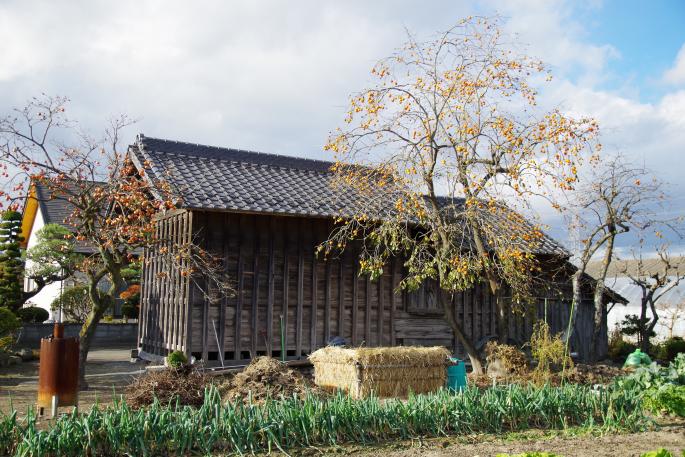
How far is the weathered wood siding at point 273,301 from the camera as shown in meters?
12.3

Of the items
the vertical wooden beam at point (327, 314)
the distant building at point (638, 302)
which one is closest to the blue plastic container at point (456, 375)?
the vertical wooden beam at point (327, 314)

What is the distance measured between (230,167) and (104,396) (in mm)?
6051

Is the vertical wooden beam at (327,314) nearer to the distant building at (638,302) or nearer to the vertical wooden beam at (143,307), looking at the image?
the vertical wooden beam at (143,307)

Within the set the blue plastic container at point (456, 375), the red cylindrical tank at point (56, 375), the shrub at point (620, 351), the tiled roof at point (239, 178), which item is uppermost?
the tiled roof at point (239, 178)

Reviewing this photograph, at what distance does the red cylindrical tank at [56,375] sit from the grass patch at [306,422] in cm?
99

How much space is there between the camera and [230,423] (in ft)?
19.1

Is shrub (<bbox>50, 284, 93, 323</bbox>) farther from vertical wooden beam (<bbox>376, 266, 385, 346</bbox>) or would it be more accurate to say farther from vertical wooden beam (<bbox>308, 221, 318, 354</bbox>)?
vertical wooden beam (<bbox>376, 266, 385, 346</bbox>)

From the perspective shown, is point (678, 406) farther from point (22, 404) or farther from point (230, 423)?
point (22, 404)

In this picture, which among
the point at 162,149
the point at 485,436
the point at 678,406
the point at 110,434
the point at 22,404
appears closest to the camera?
the point at 110,434

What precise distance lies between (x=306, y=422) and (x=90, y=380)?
6862mm

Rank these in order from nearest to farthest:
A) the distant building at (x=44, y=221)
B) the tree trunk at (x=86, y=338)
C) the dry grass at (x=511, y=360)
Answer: the tree trunk at (x=86, y=338), the dry grass at (x=511, y=360), the distant building at (x=44, y=221)

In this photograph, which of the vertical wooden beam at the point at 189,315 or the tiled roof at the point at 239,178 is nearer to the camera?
the vertical wooden beam at the point at 189,315

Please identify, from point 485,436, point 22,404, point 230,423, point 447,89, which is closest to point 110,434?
point 230,423

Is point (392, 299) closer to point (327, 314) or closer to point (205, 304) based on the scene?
point (327, 314)
